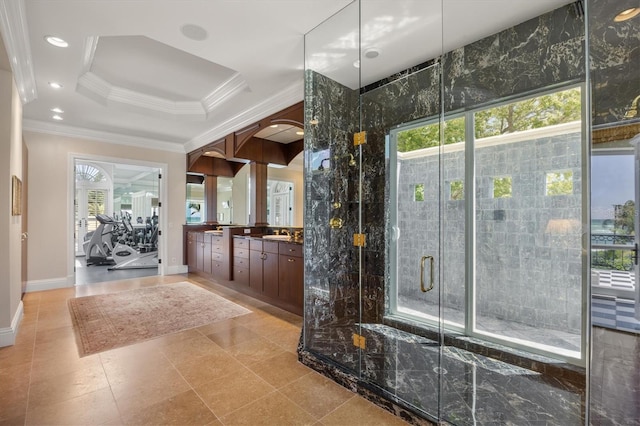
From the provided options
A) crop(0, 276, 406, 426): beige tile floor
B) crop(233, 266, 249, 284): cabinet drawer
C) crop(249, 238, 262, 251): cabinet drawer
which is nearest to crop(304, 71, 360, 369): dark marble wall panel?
crop(0, 276, 406, 426): beige tile floor

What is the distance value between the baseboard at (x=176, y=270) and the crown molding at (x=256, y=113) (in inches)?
107

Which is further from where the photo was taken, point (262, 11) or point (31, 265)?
point (31, 265)

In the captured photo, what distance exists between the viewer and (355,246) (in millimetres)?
2871

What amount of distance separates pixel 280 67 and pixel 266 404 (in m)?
3.21

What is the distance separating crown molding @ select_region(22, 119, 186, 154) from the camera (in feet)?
17.0

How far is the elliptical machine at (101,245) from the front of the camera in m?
7.90

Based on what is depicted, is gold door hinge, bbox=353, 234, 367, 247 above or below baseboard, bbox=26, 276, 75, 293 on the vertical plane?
above

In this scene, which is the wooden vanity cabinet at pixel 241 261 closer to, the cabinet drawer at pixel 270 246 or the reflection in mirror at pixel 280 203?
the cabinet drawer at pixel 270 246

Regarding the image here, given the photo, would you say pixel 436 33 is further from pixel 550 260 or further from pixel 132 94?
pixel 132 94

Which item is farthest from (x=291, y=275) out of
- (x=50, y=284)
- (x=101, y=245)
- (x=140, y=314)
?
(x=101, y=245)

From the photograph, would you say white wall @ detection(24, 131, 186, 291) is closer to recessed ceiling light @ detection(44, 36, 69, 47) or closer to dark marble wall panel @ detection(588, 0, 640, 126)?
recessed ceiling light @ detection(44, 36, 69, 47)

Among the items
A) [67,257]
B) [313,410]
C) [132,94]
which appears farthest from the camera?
[67,257]

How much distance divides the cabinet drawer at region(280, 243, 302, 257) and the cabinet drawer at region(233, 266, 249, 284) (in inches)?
43.8

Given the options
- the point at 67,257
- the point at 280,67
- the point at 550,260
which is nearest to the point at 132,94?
the point at 280,67
